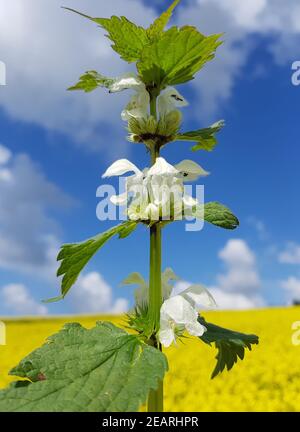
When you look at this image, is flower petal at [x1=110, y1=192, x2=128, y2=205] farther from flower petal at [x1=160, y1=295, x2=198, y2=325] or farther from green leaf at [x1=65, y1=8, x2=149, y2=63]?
green leaf at [x1=65, y1=8, x2=149, y2=63]

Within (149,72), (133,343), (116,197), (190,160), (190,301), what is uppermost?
(149,72)

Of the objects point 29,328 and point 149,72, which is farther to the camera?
point 29,328

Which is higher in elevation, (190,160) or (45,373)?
(190,160)

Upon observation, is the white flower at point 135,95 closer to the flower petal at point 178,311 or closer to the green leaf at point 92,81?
the green leaf at point 92,81

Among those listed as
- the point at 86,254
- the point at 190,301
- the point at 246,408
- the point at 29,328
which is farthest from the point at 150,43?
the point at 29,328

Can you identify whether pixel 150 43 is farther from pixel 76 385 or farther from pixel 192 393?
pixel 192 393

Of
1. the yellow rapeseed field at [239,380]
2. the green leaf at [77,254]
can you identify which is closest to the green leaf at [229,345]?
the green leaf at [77,254]

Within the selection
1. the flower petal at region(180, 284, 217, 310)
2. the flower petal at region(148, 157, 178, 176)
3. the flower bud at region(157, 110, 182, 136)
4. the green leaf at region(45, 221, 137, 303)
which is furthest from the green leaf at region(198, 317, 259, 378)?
the flower bud at region(157, 110, 182, 136)

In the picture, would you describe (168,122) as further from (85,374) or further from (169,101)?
(85,374)
